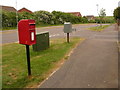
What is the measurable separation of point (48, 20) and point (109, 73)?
1751 inches

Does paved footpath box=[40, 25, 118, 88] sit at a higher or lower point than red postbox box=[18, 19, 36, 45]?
lower

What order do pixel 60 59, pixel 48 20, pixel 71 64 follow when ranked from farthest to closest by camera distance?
pixel 48 20
pixel 60 59
pixel 71 64

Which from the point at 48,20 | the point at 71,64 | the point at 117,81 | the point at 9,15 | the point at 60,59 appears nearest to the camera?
the point at 117,81

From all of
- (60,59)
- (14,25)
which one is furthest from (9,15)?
(60,59)

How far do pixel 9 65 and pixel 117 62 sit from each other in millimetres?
4434

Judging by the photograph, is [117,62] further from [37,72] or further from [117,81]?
[37,72]

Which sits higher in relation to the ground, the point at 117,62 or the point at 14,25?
the point at 14,25

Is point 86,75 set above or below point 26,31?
below

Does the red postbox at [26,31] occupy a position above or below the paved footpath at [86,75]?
above

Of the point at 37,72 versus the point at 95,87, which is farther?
Answer: the point at 37,72

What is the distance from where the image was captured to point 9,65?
696 centimetres

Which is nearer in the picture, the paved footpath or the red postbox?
the paved footpath

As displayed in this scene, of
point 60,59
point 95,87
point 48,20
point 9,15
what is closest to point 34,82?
point 95,87

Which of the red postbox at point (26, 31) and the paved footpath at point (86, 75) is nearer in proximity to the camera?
the paved footpath at point (86, 75)
